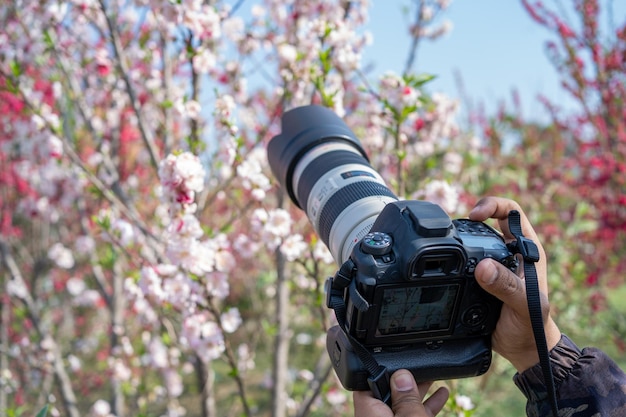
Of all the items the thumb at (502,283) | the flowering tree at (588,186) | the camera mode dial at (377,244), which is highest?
the camera mode dial at (377,244)

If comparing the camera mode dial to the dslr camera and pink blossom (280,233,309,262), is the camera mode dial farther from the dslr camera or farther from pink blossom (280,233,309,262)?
pink blossom (280,233,309,262)

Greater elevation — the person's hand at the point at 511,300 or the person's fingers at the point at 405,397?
the person's hand at the point at 511,300

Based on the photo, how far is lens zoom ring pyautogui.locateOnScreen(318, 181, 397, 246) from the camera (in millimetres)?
1250

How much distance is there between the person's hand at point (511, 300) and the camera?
98 centimetres

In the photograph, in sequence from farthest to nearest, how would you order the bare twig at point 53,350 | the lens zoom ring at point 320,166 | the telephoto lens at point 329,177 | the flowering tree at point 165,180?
1. the bare twig at point 53,350
2. the flowering tree at point 165,180
3. the lens zoom ring at point 320,166
4. the telephoto lens at point 329,177

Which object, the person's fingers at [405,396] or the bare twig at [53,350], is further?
the bare twig at [53,350]

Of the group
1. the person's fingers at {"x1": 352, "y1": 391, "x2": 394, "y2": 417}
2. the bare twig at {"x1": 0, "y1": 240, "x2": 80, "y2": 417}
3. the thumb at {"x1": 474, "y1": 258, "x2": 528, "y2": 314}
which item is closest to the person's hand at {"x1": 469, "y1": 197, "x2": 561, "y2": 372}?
the thumb at {"x1": 474, "y1": 258, "x2": 528, "y2": 314}

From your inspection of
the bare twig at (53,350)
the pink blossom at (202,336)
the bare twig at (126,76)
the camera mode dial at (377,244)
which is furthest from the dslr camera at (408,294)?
the bare twig at (53,350)

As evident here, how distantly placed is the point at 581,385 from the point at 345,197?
1.94 feet

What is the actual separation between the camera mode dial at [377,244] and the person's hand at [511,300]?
0.16 m

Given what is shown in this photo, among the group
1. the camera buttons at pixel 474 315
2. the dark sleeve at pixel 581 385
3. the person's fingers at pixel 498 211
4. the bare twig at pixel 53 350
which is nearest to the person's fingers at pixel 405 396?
the camera buttons at pixel 474 315

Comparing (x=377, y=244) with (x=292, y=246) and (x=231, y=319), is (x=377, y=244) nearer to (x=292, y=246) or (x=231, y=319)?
(x=292, y=246)

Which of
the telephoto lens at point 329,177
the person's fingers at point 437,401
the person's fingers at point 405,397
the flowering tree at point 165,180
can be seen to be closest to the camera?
the person's fingers at point 405,397

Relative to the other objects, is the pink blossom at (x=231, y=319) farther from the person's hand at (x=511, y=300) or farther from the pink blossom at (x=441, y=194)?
the person's hand at (x=511, y=300)
